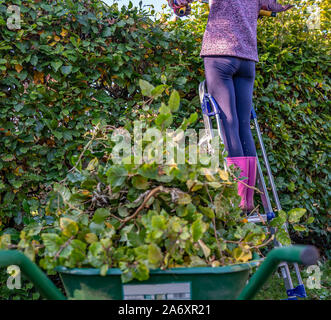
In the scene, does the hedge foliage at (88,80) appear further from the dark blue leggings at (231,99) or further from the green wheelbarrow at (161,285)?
the green wheelbarrow at (161,285)

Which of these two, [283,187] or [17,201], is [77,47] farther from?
[283,187]

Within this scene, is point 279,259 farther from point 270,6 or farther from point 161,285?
point 270,6

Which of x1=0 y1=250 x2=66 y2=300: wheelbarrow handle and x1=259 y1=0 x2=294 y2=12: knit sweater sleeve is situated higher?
x1=259 y1=0 x2=294 y2=12: knit sweater sleeve

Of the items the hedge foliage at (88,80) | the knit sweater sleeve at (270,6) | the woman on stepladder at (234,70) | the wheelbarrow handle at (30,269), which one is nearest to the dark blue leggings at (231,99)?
the woman on stepladder at (234,70)

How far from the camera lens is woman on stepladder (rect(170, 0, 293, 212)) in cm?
200

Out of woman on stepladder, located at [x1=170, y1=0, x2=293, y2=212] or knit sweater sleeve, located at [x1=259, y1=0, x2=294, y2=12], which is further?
knit sweater sleeve, located at [x1=259, y1=0, x2=294, y2=12]

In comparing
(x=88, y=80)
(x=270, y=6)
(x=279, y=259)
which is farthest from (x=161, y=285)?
(x=270, y=6)

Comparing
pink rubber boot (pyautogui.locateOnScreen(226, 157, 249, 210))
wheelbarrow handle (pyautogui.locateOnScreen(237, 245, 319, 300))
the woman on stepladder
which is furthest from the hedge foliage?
wheelbarrow handle (pyautogui.locateOnScreen(237, 245, 319, 300))

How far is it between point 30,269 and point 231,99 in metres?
1.55

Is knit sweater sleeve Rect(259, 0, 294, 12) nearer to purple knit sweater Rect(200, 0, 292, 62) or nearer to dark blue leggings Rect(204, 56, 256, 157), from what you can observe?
purple knit sweater Rect(200, 0, 292, 62)

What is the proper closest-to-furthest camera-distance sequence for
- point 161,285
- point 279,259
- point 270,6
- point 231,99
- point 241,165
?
1. point 279,259
2. point 161,285
3. point 241,165
4. point 231,99
5. point 270,6

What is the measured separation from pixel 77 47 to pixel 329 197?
240 centimetres

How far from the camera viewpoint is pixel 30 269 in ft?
2.63

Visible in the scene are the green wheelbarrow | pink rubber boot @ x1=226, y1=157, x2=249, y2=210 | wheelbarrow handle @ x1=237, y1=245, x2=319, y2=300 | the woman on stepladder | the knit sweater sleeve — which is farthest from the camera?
the knit sweater sleeve
